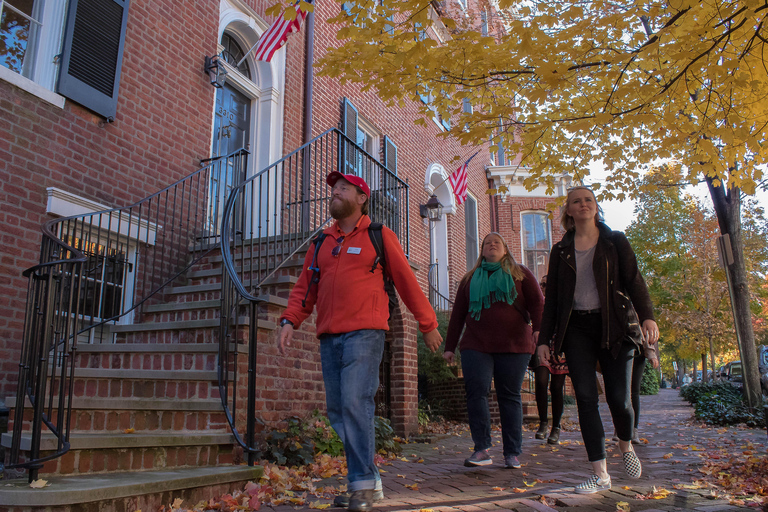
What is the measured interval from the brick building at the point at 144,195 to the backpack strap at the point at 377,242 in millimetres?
1070

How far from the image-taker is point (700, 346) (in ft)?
74.2

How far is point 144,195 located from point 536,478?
466cm

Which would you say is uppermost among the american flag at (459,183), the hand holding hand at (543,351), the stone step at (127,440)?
the american flag at (459,183)

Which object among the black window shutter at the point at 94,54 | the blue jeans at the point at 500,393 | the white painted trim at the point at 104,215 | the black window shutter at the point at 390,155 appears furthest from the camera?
the black window shutter at the point at 390,155

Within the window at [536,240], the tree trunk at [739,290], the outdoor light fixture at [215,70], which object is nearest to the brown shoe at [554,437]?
the tree trunk at [739,290]

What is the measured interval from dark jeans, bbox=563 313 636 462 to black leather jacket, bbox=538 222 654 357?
84 mm

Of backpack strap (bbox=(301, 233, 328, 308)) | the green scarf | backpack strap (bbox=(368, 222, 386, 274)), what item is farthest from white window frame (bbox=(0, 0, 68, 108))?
the green scarf

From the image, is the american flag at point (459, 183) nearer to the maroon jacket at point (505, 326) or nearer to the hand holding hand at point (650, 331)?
the maroon jacket at point (505, 326)

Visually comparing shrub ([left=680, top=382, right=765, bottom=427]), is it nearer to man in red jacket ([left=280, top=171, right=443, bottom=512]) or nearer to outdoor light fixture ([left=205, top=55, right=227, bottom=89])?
man in red jacket ([left=280, top=171, right=443, bottom=512])

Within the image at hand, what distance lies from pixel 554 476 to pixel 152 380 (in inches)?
112

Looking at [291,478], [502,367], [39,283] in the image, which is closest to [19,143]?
[39,283]

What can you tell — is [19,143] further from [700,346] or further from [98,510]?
[700,346]

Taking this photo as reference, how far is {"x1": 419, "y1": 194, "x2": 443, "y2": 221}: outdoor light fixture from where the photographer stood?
42.1 feet

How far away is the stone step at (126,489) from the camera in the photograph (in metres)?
2.47
